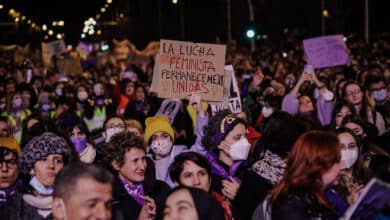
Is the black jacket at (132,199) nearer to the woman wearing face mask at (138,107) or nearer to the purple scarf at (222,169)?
the purple scarf at (222,169)

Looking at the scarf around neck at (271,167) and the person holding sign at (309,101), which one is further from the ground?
the person holding sign at (309,101)

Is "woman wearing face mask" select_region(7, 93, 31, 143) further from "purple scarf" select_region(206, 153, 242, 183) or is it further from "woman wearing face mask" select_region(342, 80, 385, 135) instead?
"purple scarf" select_region(206, 153, 242, 183)

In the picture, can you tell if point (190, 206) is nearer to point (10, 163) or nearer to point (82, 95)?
point (10, 163)

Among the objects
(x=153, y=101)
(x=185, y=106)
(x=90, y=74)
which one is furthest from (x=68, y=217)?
(x=90, y=74)

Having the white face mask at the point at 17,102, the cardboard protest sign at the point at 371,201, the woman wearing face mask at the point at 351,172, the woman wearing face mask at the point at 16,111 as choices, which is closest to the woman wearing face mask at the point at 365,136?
the woman wearing face mask at the point at 351,172

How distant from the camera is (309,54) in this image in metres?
16.7

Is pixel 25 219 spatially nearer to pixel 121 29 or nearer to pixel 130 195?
pixel 130 195

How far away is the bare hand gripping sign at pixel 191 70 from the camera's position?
10477 mm

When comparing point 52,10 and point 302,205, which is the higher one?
point 52,10

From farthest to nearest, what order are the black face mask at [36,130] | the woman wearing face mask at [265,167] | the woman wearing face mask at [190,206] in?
the black face mask at [36,130] < the woman wearing face mask at [265,167] < the woman wearing face mask at [190,206]

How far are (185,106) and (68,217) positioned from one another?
9.46 m

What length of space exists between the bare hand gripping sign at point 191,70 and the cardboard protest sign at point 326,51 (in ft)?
20.1

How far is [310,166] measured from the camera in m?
5.14

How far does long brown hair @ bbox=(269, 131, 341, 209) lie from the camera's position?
5066mm
